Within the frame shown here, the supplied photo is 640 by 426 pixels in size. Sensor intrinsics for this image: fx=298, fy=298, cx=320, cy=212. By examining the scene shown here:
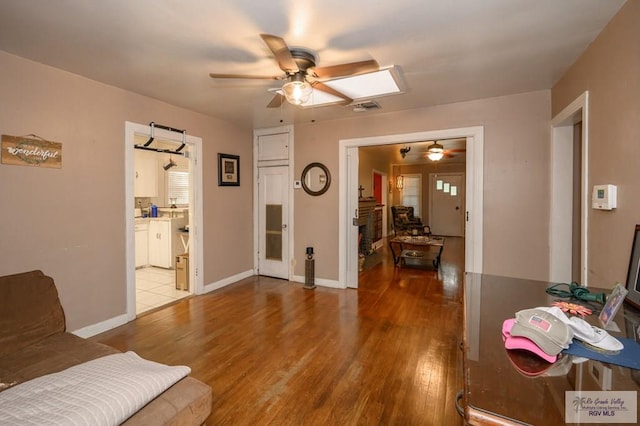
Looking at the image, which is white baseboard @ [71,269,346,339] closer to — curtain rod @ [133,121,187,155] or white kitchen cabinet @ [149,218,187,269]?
white kitchen cabinet @ [149,218,187,269]

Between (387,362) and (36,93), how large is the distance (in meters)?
3.60

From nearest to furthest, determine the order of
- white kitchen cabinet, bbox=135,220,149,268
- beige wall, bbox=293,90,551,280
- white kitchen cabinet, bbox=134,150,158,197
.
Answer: beige wall, bbox=293,90,551,280 → white kitchen cabinet, bbox=135,220,149,268 → white kitchen cabinet, bbox=134,150,158,197

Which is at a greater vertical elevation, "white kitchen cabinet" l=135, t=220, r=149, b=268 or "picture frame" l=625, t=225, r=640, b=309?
"picture frame" l=625, t=225, r=640, b=309

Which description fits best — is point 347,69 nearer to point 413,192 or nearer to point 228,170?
point 228,170

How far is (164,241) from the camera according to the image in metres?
5.32

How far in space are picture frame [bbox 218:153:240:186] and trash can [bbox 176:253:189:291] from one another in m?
1.18

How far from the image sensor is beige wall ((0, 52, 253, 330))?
236cm

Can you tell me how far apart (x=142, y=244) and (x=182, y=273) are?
1901mm

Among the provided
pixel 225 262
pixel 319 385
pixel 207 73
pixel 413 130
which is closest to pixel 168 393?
pixel 319 385

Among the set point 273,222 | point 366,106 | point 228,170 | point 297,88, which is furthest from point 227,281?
point 297,88

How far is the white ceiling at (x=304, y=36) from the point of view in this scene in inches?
68.8

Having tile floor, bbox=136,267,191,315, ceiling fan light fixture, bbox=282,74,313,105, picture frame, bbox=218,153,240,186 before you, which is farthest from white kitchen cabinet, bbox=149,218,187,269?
ceiling fan light fixture, bbox=282,74,313,105

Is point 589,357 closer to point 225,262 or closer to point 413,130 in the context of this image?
point 413,130

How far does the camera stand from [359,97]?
3.26m
